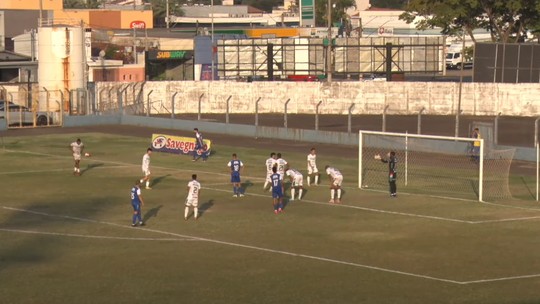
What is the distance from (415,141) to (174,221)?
20.6 m

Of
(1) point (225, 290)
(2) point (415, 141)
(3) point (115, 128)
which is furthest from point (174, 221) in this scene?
(3) point (115, 128)

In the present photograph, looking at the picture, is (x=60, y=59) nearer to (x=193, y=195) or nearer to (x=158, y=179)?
(x=158, y=179)

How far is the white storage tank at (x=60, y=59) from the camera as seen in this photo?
71312mm

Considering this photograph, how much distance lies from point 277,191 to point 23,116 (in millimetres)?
34723

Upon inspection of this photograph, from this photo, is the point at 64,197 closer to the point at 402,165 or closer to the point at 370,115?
the point at 402,165

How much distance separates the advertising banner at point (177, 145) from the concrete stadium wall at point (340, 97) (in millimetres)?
12036

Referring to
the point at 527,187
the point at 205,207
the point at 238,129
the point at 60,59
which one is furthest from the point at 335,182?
the point at 60,59

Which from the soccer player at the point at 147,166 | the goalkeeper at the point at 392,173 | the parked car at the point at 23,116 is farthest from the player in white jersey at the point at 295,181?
the parked car at the point at 23,116

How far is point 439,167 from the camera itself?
47812 mm

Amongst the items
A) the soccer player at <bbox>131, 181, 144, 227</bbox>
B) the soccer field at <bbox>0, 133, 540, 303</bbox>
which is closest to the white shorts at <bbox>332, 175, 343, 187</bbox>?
the soccer field at <bbox>0, 133, 540, 303</bbox>

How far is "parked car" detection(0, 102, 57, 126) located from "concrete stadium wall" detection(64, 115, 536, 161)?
51.2 inches

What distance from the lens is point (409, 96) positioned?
69.1 meters

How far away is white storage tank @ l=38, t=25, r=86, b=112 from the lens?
7131 cm

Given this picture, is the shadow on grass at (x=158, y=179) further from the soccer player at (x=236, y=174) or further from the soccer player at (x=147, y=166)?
the soccer player at (x=236, y=174)
